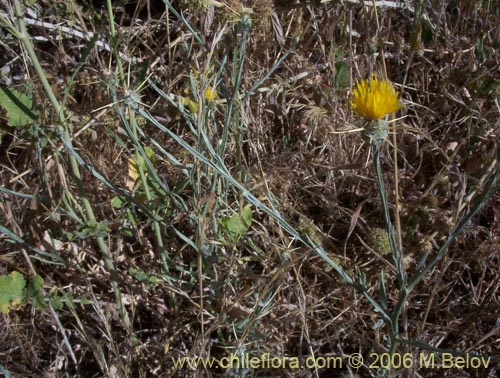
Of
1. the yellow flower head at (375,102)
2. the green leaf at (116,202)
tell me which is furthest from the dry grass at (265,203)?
the yellow flower head at (375,102)

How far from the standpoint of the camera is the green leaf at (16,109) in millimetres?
1296

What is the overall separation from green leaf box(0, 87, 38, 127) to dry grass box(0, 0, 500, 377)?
61mm

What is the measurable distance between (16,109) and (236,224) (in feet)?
1.92

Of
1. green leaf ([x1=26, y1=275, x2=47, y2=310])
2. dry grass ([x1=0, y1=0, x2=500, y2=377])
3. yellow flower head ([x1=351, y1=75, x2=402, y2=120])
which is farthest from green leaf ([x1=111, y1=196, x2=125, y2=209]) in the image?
yellow flower head ([x1=351, y1=75, x2=402, y2=120])

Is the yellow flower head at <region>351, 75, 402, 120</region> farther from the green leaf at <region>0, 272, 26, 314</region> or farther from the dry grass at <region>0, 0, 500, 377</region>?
the green leaf at <region>0, 272, 26, 314</region>

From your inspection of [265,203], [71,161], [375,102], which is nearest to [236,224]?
[265,203]

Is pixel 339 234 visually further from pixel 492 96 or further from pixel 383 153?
pixel 492 96

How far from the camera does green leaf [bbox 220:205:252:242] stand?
4.77ft

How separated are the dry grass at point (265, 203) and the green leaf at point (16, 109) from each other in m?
0.06

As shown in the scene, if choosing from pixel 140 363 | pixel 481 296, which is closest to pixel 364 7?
pixel 481 296

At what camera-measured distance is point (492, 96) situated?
170cm

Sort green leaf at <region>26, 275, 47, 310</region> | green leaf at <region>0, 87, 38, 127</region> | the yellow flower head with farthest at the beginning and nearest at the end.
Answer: green leaf at <region>26, 275, 47, 310</region> → green leaf at <region>0, 87, 38, 127</region> → the yellow flower head

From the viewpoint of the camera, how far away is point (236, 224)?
1.46m


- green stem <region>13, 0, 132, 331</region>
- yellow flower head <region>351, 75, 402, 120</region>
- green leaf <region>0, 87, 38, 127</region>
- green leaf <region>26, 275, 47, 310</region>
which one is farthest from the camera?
green leaf <region>26, 275, 47, 310</region>
